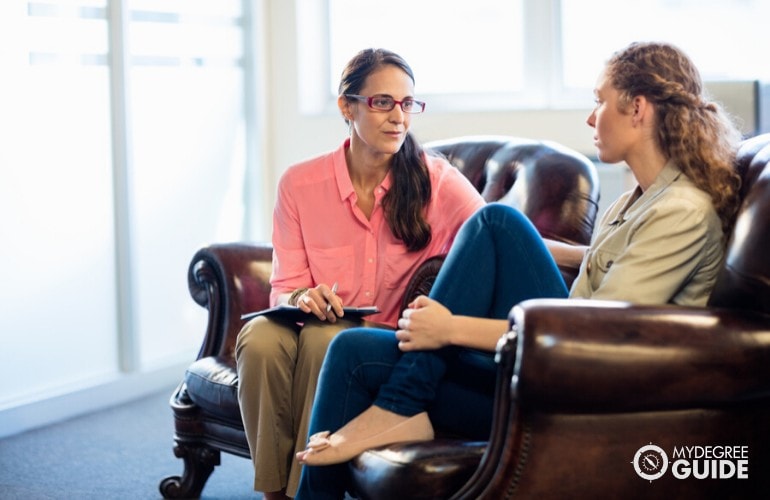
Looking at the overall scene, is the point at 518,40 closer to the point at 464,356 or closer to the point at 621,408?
the point at 464,356

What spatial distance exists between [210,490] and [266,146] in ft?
7.11

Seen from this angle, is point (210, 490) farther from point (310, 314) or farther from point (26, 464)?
point (310, 314)

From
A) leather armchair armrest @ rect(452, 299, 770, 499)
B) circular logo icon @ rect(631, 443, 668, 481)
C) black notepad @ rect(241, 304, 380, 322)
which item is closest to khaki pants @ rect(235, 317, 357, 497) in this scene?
black notepad @ rect(241, 304, 380, 322)

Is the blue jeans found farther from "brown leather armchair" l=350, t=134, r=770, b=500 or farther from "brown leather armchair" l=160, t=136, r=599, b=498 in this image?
"brown leather armchair" l=160, t=136, r=599, b=498

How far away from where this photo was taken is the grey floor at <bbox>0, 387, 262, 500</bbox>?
301 cm

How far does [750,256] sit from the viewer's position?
1.93 meters

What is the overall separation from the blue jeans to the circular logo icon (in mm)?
352

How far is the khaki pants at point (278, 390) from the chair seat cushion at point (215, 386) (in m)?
0.17

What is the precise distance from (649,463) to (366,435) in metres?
0.52

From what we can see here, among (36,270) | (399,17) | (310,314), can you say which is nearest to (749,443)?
(310,314)

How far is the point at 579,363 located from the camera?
1774 mm

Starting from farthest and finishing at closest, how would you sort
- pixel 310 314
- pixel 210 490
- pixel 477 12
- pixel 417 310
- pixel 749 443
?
pixel 477 12 < pixel 210 490 < pixel 310 314 < pixel 417 310 < pixel 749 443

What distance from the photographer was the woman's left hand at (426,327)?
205 centimetres

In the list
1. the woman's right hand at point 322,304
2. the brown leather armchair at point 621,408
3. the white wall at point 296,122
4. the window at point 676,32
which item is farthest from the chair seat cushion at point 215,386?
the window at point 676,32
